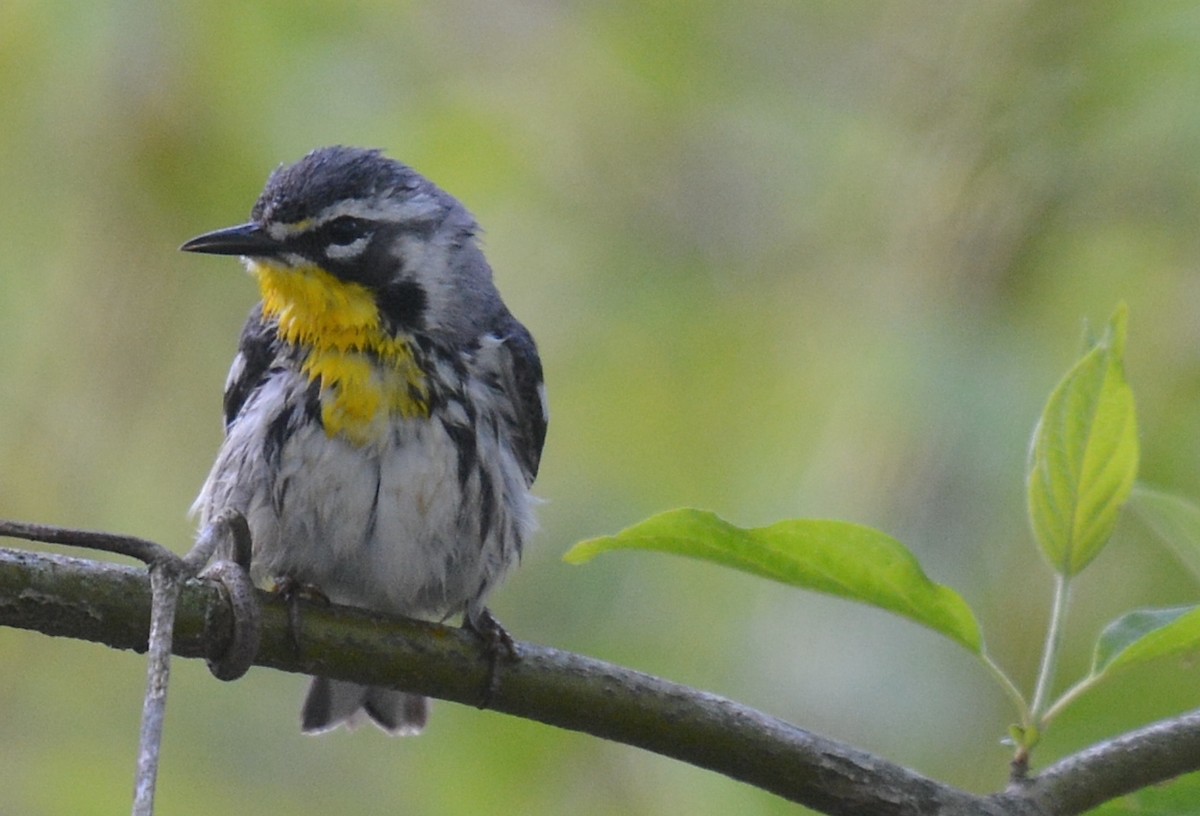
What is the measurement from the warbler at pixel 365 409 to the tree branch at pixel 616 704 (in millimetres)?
754

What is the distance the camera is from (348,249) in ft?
12.5

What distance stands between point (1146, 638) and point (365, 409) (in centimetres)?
192

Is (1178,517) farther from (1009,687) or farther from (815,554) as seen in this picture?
(815,554)

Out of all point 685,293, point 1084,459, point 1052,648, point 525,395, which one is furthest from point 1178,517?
point 685,293

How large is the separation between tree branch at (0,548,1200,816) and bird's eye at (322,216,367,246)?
1.25m

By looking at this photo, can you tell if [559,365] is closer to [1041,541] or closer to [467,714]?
[467,714]

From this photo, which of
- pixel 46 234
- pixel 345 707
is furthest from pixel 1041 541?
pixel 46 234

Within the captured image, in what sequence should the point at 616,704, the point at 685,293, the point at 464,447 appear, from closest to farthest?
the point at 616,704, the point at 464,447, the point at 685,293

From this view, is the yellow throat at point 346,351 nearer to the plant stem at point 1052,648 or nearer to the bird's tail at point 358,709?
the bird's tail at point 358,709

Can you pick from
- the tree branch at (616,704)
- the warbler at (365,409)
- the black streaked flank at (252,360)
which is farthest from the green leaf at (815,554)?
the black streaked flank at (252,360)

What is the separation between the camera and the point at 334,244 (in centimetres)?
378

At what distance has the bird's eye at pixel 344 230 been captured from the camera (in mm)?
3793

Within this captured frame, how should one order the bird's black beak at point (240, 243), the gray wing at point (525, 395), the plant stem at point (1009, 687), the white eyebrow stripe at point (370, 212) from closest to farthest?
the plant stem at point (1009, 687)
the bird's black beak at point (240, 243)
the white eyebrow stripe at point (370, 212)
the gray wing at point (525, 395)

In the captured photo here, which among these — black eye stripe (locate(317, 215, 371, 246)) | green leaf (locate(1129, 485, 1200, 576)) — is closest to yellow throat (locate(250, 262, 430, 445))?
black eye stripe (locate(317, 215, 371, 246))
